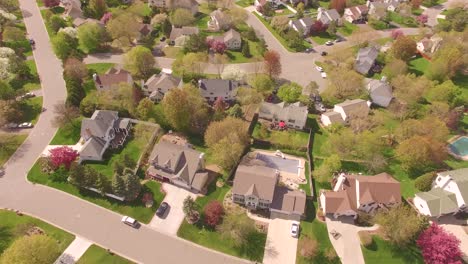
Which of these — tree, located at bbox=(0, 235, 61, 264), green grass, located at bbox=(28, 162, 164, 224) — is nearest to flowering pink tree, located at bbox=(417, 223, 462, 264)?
green grass, located at bbox=(28, 162, 164, 224)

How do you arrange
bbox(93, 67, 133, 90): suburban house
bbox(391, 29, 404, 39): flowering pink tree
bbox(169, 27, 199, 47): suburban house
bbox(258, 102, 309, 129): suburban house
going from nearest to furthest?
bbox(258, 102, 309, 129): suburban house, bbox(93, 67, 133, 90): suburban house, bbox(169, 27, 199, 47): suburban house, bbox(391, 29, 404, 39): flowering pink tree

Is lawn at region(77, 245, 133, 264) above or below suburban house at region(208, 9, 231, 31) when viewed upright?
below

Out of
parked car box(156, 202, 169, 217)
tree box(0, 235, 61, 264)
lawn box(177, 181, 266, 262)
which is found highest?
tree box(0, 235, 61, 264)

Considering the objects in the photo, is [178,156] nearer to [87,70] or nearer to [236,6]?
[87,70]

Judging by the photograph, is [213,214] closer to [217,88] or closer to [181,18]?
[217,88]

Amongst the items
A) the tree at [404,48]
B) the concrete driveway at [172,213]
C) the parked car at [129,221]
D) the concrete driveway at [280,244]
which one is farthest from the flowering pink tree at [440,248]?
the tree at [404,48]

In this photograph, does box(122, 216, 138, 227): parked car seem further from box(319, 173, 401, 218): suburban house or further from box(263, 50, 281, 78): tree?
box(263, 50, 281, 78): tree

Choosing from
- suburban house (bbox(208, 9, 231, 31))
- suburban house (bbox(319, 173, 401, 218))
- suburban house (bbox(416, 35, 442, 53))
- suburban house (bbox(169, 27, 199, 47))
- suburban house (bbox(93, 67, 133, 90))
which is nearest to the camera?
suburban house (bbox(319, 173, 401, 218))
